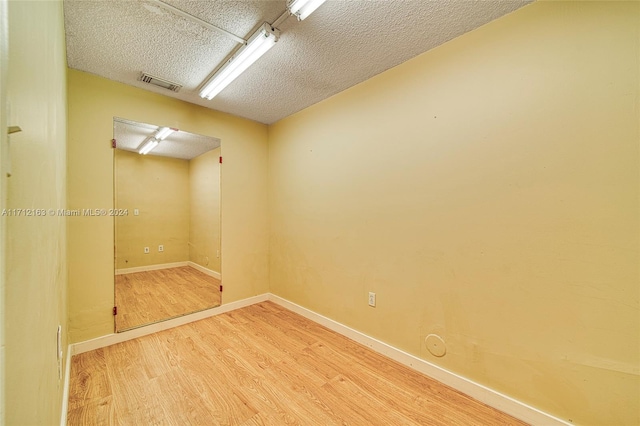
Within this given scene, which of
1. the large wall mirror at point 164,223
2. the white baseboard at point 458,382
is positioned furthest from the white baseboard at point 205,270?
the white baseboard at point 458,382

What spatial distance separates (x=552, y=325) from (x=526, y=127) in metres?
1.24

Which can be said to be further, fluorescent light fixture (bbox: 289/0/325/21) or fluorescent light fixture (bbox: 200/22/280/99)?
fluorescent light fixture (bbox: 200/22/280/99)

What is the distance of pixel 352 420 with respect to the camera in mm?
1531

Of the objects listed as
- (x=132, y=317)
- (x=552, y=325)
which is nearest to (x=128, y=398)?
(x=132, y=317)

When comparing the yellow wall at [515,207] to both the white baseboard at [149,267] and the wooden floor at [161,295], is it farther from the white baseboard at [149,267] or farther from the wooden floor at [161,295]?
the white baseboard at [149,267]

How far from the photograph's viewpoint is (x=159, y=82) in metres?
2.40

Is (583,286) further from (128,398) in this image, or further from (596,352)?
(128,398)

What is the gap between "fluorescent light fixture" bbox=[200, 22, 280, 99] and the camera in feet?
5.54

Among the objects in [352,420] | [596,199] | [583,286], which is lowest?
[352,420]

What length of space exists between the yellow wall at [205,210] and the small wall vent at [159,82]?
A: 0.84 m

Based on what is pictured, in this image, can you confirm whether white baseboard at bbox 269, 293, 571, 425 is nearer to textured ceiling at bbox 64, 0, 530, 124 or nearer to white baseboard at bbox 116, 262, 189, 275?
white baseboard at bbox 116, 262, 189, 275

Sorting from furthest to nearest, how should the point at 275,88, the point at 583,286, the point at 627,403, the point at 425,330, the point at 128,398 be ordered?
the point at 275,88, the point at 425,330, the point at 128,398, the point at 583,286, the point at 627,403

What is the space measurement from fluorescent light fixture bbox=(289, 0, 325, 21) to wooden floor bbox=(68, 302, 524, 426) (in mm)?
2549

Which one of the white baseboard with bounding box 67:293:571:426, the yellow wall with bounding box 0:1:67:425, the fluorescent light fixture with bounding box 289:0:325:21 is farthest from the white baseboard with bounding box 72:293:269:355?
the fluorescent light fixture with bounding box 289:0:325:21
